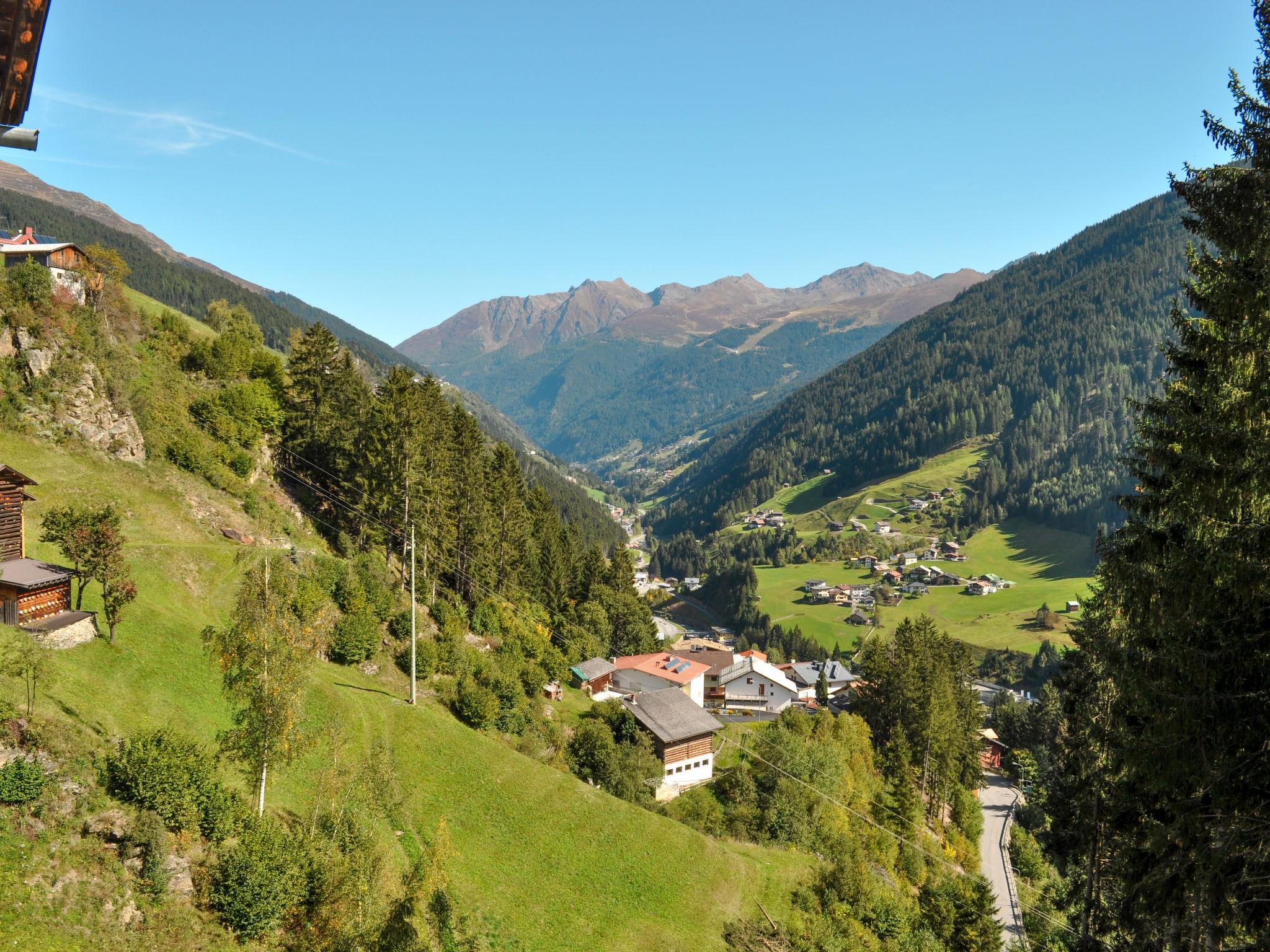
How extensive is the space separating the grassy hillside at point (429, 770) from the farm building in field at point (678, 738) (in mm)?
11003

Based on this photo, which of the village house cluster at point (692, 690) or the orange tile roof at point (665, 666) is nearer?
the village house cluster at point (692, 690)

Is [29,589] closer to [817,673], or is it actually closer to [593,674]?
[593,674]

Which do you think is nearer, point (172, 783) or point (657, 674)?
point (172, 783)

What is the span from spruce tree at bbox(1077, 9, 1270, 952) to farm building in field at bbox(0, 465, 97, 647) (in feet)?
→ 104

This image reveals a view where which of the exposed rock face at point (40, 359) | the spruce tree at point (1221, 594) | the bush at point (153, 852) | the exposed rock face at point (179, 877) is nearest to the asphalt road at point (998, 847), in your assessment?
the spruce tree at point (1221, 594)

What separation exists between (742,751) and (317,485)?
41.2 metres

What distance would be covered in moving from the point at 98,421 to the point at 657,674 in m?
50.9

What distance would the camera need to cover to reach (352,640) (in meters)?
38.9

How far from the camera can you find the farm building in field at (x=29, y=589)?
2288 cm

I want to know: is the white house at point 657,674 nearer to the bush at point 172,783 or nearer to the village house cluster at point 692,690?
the village house cluster at point 692,690

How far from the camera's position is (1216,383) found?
1413 cm

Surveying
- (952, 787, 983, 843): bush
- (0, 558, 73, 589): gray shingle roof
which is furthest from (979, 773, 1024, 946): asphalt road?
(0, 558, 73, 589): gray shingle roof

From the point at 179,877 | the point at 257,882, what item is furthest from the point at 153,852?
the point at 257,882

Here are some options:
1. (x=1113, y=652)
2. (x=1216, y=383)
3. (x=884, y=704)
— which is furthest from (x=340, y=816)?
(x=884, y=704)
